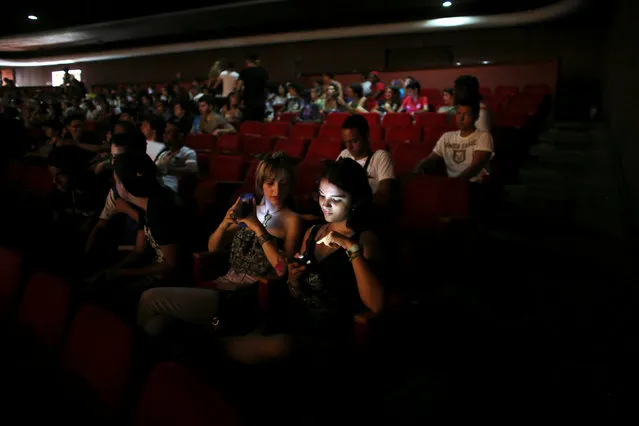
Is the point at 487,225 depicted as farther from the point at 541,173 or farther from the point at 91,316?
the point at 91,316

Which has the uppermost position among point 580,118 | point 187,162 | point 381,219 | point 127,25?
point 127,25

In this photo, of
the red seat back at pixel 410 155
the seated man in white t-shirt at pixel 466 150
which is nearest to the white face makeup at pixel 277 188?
the seated man in white t-shirt at pixel 466 150

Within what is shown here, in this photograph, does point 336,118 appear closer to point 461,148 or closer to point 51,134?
point 461,148

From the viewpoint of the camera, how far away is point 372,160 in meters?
3.00

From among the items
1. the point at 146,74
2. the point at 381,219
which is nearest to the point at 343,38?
the point at 146,74

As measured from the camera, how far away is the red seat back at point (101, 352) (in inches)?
52.2

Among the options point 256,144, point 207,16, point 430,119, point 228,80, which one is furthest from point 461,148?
point 207,16

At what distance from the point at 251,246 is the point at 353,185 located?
0.57 metres

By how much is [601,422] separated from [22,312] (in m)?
1.95

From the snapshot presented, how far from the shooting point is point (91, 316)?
4.91ft

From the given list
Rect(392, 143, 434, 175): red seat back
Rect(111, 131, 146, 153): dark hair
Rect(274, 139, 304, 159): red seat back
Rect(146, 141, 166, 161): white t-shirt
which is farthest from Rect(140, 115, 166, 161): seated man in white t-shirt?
Rect(392, 143, 434, 175): red seat back

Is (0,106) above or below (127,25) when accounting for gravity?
below

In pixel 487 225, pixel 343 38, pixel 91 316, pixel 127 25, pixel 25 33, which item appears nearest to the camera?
pixel 91 316

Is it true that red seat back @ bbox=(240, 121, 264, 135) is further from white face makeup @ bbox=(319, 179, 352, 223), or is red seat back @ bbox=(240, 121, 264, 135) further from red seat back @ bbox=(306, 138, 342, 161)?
white face makeup @ bbox=(319, 179, 352, 223)
